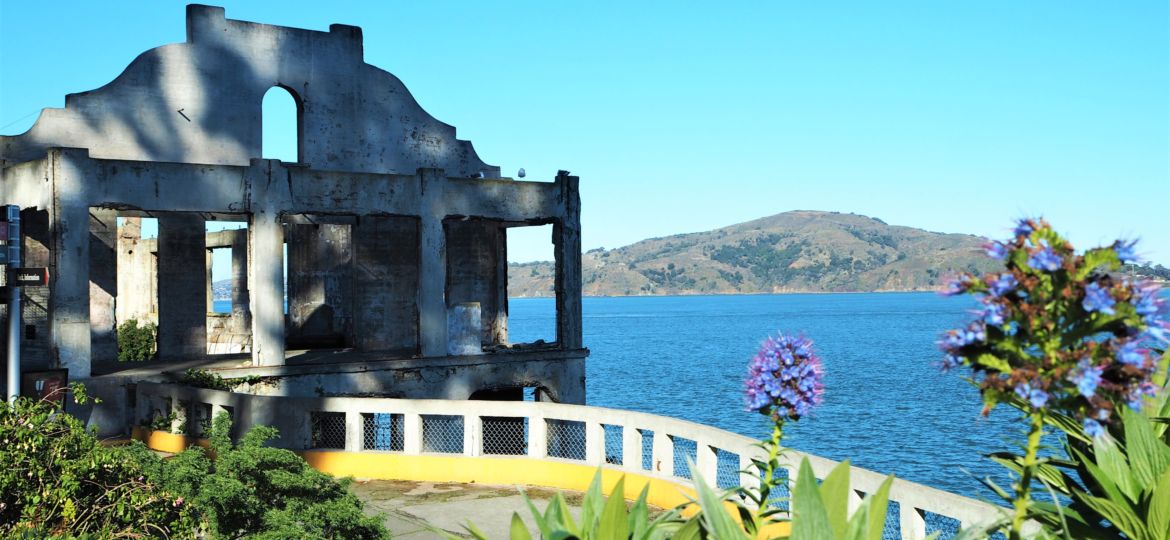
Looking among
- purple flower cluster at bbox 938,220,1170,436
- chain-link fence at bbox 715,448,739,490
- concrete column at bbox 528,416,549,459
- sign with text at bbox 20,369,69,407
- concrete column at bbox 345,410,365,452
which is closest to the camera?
purple flower cluster at bbox 938,220,1170,436

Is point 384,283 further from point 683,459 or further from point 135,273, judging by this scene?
point 135,273

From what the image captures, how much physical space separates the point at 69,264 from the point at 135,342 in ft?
58.2

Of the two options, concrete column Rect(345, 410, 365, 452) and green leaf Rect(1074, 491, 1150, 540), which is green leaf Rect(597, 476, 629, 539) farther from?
concrete column Rect(345, 410, 365, 452)

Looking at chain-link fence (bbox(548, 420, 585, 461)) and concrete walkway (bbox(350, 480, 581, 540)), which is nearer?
concrete walkway (bbox(350, 480, 581, 540))

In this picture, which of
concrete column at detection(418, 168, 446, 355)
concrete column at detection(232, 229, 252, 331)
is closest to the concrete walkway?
concrete column at detection(418, 168, 446, 355)

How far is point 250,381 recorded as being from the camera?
1148 inches

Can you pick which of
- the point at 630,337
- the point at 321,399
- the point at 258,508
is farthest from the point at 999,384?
the point at 630,337

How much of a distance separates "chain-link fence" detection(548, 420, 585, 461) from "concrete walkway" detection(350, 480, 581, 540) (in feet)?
38.3

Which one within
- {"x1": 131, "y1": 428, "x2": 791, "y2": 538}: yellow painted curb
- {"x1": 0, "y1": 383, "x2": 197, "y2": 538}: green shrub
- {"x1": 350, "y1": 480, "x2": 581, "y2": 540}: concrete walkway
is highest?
{"x1": 0, "y1": 383, "x2": 197, "y2": 538}: green shrub

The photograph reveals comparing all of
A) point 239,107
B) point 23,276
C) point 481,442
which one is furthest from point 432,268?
point 481,442

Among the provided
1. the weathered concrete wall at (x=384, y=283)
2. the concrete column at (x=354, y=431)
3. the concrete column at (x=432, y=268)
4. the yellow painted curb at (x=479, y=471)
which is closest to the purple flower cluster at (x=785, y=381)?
the yellow painted curb at (x=479, y=471)

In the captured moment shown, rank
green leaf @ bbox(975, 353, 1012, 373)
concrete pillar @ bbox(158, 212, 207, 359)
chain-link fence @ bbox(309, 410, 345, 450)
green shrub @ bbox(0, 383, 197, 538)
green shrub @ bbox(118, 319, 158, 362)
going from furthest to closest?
green shrub @ bbox(118, 319, 158, 362), concrete pillar @ bbox(158, 212, 207, 359), chain-link fence @ bbox(309, 410, 345, 450), green shrub @ bbox(0, 383, 197, 538), green leaf @ bbox(975, 353, 1012, 373)

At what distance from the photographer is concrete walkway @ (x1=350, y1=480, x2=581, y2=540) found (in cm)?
1402

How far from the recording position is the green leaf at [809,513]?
518cm
